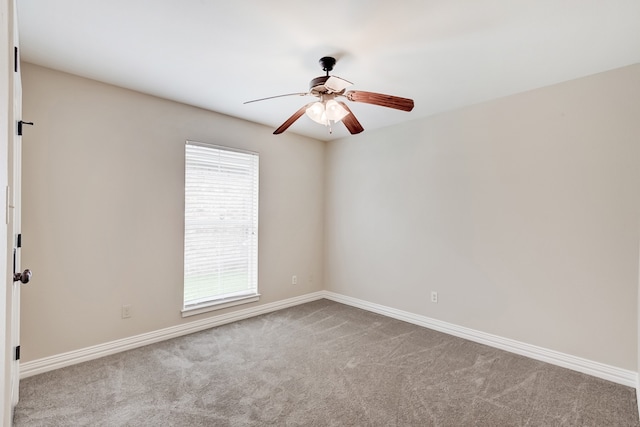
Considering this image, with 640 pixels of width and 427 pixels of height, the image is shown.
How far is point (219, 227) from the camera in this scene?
143 inches

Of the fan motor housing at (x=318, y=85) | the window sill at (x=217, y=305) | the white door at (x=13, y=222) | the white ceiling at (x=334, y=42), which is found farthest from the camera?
the window sill at (x=217, y=305)

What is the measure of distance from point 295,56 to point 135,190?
1.97 metres

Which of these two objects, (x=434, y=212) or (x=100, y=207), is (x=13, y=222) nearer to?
(x=100, y=207)

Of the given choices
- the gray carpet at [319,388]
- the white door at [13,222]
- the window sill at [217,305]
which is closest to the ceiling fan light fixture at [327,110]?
the white door at [13,222]

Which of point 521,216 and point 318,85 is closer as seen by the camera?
point 318,85

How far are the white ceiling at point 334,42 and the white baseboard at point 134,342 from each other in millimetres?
2364

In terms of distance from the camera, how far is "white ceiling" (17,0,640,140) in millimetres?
1818

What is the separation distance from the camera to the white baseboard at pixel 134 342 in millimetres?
2494

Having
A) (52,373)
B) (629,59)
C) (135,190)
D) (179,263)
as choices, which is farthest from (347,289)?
(629,59)

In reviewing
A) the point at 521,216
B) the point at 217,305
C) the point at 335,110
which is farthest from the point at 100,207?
the point at 521,216

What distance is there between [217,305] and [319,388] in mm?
1736

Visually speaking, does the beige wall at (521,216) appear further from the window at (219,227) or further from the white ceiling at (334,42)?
the window at (219,227)

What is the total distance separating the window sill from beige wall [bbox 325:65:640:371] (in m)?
1.52

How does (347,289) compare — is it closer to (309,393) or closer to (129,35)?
(309,393)
